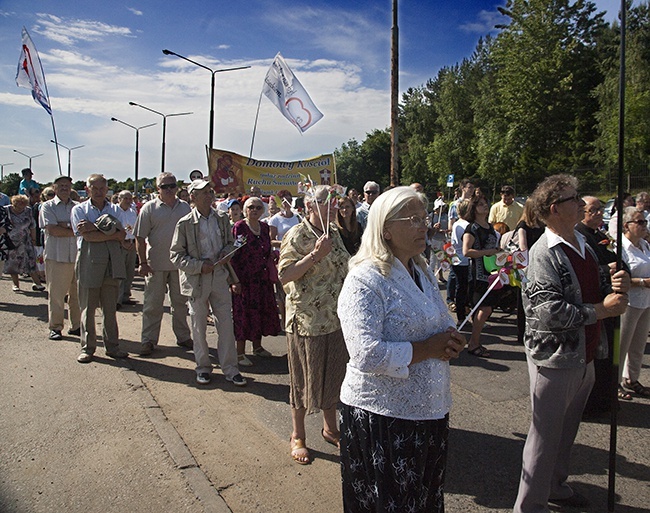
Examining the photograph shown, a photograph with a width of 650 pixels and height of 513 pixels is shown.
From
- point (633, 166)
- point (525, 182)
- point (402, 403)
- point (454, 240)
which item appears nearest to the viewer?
point (402, 403)

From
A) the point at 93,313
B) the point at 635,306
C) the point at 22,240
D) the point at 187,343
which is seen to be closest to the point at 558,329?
the point at 635,306

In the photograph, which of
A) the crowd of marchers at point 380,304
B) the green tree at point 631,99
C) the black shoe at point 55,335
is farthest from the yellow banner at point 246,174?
the green tree at point 631,99

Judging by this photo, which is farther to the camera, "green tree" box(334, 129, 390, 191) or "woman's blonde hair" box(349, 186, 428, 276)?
"green tree" box(334, 129, 390, 191)

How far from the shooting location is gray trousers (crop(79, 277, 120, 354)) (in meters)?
6.14

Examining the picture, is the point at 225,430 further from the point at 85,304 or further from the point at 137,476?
the point at 85,304

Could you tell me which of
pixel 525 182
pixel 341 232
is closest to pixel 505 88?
pixel 525 182

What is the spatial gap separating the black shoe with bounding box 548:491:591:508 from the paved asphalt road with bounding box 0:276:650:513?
9 centimetres

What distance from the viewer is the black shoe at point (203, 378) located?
5422 millimetres

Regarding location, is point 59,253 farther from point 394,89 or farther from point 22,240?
point 394,89

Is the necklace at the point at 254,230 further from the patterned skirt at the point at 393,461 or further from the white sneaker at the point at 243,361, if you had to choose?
the patterned skirt at the point at 393,461

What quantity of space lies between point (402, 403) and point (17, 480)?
2896 millimetres

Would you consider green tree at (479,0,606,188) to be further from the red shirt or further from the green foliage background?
the red shirt

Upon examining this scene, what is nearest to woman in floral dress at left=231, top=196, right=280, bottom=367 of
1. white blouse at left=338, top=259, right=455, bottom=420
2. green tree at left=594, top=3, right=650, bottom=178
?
white blouse at left=338, top=259, right=455, bottom=420

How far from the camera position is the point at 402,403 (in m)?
2.26
